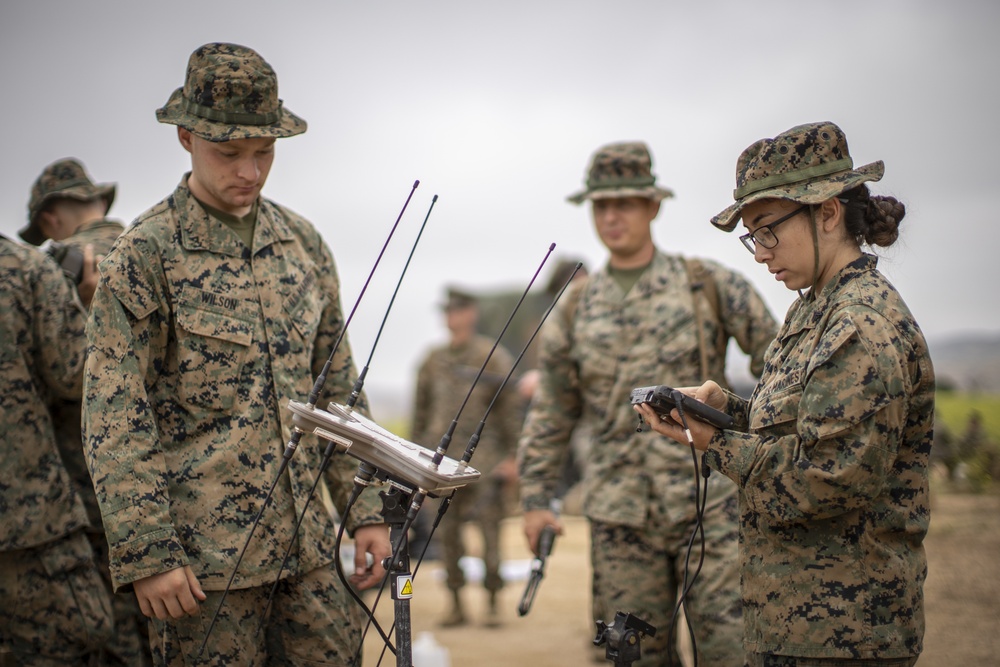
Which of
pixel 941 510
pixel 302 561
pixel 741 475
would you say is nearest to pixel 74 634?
pixel 302 561

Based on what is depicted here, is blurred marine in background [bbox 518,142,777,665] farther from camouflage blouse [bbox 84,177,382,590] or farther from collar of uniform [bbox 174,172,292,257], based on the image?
collar of uniform [bbox 174,172,292,257]

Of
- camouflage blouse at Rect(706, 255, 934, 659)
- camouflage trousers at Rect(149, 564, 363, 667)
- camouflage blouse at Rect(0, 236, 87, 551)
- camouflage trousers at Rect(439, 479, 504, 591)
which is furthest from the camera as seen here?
camouflage trousers at Rect(439, 479, 504, 591)

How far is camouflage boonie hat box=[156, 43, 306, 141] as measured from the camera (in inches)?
142

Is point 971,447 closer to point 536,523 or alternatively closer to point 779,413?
point 536,523

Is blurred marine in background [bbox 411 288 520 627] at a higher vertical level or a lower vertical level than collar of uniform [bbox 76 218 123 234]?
lower

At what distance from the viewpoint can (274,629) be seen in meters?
3.71

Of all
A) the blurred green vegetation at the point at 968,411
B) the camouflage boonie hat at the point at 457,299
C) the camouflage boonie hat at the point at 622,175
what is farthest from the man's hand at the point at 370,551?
the blurred green vegetation at the point at 968,411

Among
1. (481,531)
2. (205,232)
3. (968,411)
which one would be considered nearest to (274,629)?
(205,232)

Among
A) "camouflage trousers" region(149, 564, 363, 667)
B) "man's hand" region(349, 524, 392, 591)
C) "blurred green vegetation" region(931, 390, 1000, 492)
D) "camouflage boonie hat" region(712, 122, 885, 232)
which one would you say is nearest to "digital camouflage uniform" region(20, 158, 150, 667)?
"camouflage trousers" region(149, 564, 363, 667)

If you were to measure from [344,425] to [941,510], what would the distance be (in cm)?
1080

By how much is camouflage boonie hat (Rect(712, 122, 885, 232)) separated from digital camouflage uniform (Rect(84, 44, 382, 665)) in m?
1.66

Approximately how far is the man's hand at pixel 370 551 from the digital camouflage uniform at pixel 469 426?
481cm

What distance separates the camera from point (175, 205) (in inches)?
149

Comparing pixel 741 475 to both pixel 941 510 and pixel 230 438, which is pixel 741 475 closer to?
pixel 230 438
